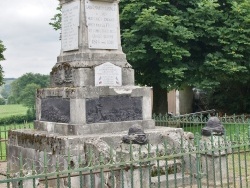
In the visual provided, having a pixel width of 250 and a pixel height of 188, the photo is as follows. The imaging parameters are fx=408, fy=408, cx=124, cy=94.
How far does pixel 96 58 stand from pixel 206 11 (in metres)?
8.30

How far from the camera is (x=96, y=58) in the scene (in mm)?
9406

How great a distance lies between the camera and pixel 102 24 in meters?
9.62

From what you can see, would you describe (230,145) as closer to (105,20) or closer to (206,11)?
(105,20)

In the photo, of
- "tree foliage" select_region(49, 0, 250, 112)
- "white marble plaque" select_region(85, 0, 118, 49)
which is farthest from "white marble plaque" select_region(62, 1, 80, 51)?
"tree foliage" select_region(49, 0, 250, 112)

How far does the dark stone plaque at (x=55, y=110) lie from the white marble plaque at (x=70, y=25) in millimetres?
1325

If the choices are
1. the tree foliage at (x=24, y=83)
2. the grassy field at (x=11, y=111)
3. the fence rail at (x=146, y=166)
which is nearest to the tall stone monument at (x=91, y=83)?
the fence rail at (x=146, y=166)

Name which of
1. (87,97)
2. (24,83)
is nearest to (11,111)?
(24,83)

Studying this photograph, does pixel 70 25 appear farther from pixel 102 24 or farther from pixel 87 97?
pixel 87 97

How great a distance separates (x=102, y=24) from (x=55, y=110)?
2297 mm

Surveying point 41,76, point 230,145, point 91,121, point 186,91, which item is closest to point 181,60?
point 186,91

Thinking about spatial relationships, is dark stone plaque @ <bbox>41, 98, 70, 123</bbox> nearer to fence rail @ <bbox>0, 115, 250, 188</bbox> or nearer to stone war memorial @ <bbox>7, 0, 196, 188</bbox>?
stone war memorial @ <bbox>7, 0, 196, 188</bbox>

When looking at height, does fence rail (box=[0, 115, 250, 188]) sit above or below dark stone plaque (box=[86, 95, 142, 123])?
below

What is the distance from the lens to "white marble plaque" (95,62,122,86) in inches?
364

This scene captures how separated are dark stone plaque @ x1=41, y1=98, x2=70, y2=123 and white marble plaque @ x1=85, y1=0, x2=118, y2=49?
1.49 meters
